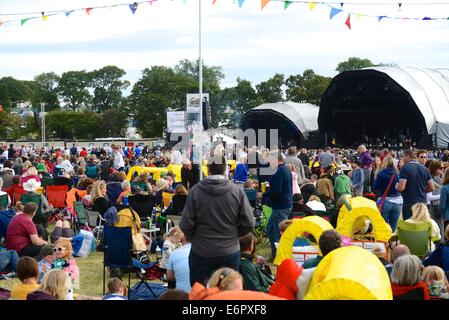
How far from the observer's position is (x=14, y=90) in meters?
102

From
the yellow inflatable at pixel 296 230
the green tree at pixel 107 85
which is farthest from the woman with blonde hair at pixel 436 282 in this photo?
the green tree at pixel 107 85

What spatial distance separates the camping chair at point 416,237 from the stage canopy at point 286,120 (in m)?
32.7

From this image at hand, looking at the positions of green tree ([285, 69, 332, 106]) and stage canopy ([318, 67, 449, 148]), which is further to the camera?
green tree ([285, 69, 332, 106])

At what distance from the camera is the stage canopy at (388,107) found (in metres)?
31.1

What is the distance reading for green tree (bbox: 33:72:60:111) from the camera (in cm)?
9712

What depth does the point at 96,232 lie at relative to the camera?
37.4ft

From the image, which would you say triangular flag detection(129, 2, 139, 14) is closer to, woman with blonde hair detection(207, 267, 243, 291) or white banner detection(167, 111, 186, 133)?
woman with blonde hair detection(207, 267, 243, 291)

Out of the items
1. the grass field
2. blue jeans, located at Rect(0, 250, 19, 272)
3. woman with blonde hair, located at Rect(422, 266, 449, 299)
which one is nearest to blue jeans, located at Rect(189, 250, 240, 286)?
woman with blonde hair, located at Rect(422, 266, 449, 299)

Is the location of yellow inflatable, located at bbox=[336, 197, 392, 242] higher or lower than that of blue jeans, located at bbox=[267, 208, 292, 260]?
higher

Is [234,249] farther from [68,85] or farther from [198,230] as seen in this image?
[68,85]

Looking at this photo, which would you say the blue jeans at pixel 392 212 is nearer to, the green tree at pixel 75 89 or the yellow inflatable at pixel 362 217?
the yellow inflatable at pixel 362 217

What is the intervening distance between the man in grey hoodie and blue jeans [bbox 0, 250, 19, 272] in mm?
3599
